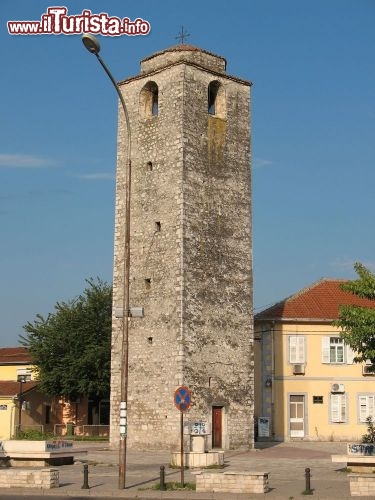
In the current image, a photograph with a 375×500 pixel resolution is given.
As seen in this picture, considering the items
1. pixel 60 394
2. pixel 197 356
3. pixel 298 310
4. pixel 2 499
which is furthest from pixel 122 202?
pixel 2 499

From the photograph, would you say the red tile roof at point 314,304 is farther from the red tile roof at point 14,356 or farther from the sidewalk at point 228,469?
the red tile roof at point 14,356

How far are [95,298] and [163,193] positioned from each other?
1535 cm

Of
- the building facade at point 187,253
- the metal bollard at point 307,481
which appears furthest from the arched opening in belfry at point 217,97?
the metal bollard at point 307,481

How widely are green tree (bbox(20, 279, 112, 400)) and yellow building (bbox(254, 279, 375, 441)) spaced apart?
30.6 feet

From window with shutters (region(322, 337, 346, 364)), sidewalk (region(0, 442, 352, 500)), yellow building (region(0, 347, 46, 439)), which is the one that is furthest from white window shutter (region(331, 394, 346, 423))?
yellow building (region(0, 347, 46, 439))

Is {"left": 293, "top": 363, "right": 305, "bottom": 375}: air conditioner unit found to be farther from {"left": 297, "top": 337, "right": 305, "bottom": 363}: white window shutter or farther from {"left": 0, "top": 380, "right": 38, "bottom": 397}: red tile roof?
{"left": 0, "top": 380, "right": 38, "bottom": 397}: red tile roof

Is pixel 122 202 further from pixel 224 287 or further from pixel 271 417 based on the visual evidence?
pixel 271 417

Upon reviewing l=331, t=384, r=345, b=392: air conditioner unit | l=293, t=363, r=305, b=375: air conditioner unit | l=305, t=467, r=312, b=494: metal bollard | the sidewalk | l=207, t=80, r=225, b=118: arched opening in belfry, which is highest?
l=207, t=80, r=225, b=118: arched opening in belfry

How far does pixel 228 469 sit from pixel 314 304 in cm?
1917

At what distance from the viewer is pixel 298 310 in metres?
40.7


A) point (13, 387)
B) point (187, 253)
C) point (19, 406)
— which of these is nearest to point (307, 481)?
point (187, 253)

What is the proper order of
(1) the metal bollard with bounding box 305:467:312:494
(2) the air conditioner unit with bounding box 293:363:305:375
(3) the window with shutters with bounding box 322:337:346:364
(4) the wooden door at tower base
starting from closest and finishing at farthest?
(1) the metal bollard with bounding box 305:467:312:494 < (4) the wooden door at tower base < (2) the air conditioner unit with bounding box 293:363:305:375 < (3) the window with shutters with bounding box 322:337:346:364

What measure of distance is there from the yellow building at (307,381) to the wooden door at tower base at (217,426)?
6640 mm

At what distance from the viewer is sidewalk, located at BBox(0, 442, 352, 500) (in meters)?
17.7
